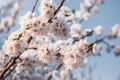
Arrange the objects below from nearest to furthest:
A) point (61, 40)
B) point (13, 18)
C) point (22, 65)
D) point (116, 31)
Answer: point (61, 40), point (22, 65), point (116, 31), point (13, 18)

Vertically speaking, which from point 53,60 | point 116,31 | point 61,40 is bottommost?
point 53,60

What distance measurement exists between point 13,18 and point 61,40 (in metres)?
9.30

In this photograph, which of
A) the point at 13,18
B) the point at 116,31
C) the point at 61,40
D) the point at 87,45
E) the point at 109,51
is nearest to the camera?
the point at 87,45

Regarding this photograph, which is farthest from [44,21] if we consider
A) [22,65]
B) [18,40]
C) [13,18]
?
[13,18]

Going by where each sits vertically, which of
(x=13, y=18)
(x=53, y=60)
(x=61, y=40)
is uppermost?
(x=13, y=18)

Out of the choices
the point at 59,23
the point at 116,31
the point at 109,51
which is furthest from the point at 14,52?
the point at 116,31

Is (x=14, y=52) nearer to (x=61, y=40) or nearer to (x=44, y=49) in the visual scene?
(x=44, y=49)

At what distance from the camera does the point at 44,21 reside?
3439 millimetres

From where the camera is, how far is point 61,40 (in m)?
3.73

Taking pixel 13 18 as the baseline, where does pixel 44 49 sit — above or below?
below

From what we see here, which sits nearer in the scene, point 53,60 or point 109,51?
point 53,60

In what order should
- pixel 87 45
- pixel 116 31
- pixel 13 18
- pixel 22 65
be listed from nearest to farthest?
pixel 87 45, pixel 22 65, pixel 116 31, pixel 13 18

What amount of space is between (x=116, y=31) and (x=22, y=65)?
22.4 ft

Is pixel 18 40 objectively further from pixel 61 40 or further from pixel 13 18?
pixel 13 18
